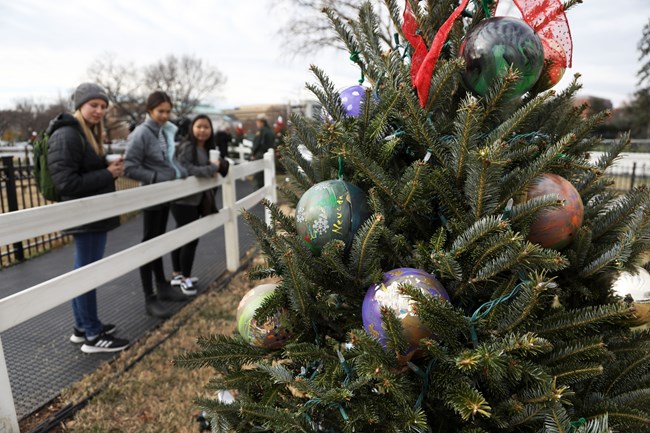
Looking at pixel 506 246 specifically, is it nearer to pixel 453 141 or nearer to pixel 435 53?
pixel 453 141

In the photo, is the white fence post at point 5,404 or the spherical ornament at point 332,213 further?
the white fence post at point 5,404

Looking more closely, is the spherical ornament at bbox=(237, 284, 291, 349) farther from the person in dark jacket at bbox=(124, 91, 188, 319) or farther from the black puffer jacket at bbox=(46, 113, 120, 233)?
the person in dark jacket at bbox=(124, 91, 188, 319)

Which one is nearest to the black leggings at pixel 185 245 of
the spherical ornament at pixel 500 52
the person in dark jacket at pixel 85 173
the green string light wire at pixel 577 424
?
the person in dark jacket at pixel 85 173

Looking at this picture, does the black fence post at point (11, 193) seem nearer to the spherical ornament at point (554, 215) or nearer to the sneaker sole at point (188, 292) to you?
the sneaker sole at point (188, 292)

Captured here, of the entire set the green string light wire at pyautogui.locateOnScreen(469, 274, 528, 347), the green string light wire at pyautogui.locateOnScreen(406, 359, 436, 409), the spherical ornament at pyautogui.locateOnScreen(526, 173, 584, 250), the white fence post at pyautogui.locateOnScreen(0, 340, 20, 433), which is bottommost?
the white fence post at pyautogui.locateOnScreen(0, 340, 20, 433)

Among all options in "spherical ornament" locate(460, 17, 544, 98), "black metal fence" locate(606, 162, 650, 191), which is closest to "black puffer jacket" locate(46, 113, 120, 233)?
"spherical ornament" locate(460, 17, 544, 98)

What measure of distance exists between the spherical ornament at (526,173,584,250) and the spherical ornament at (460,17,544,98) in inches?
11.4

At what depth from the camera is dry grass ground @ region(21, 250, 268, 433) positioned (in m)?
2.62

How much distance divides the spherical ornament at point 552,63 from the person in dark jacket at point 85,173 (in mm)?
2998

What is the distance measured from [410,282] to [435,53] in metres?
0.69

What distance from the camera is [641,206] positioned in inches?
57.0

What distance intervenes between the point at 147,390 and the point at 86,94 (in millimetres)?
2147

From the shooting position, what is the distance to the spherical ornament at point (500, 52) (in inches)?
53.2

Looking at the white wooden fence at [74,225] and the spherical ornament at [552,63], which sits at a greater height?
the spherical ornament at [552,63]
